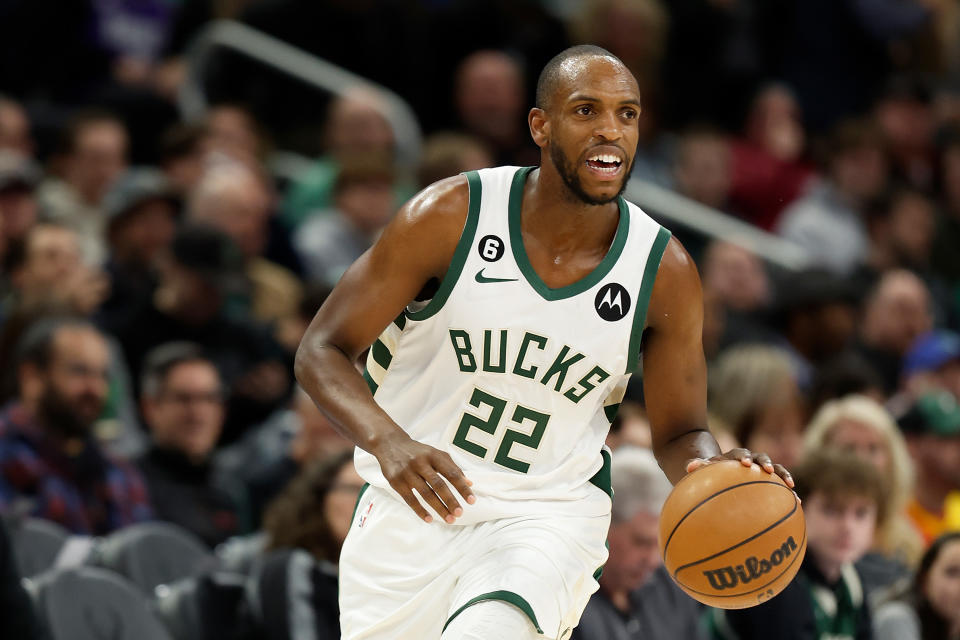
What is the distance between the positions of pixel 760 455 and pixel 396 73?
27.1 feet

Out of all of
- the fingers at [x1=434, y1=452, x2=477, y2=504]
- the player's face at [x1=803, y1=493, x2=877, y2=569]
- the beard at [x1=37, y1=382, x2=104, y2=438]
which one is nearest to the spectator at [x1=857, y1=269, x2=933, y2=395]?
the player's face at [x1=803, y1=493, x2=877, y2=569]

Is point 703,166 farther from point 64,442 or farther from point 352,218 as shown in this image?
point 64,442

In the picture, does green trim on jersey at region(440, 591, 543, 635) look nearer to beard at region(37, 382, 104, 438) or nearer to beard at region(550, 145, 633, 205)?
beard at region(550, 145, 633, 205)

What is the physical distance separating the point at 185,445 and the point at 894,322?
512 cm

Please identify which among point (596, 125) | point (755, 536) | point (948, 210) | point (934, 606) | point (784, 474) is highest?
point (596, 125)

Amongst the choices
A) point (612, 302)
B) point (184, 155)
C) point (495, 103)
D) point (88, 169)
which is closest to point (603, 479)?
point (612, 302)

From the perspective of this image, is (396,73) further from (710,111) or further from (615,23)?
(710,111)

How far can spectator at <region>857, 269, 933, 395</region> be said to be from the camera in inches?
408

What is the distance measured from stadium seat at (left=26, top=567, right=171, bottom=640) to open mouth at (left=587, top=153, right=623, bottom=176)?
104 inches

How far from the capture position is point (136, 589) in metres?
5.85

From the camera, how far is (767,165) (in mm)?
12305

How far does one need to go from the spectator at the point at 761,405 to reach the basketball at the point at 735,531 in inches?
151

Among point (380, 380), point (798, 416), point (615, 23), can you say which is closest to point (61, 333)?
point (380, 380)

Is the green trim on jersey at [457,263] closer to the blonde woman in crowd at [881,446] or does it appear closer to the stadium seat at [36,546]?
the stadium seat at [36,546]
